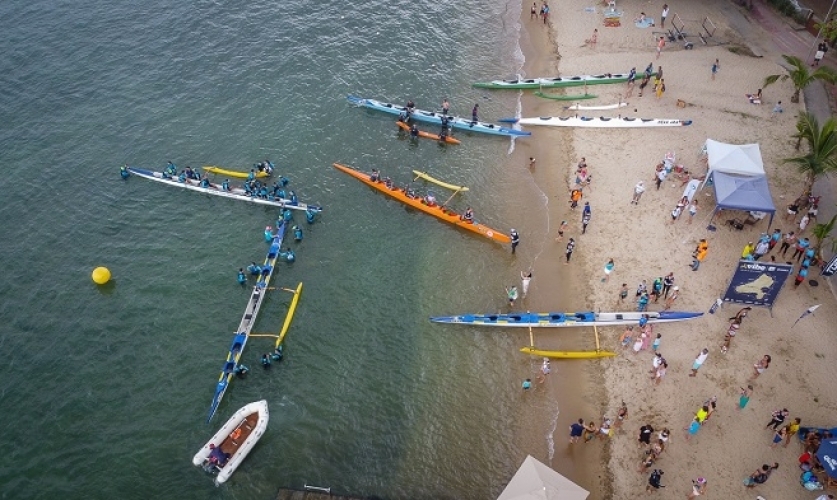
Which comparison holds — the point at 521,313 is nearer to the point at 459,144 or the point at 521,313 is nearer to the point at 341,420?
the point at 341,420

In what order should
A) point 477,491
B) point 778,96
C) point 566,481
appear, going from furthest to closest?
point 778,96
point 477,491
point 566,481

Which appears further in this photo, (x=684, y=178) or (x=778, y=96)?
(x=778, y=96)

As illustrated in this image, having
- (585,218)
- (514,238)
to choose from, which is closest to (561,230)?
(585,218)

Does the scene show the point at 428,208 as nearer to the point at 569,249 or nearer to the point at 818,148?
the point at 569,249

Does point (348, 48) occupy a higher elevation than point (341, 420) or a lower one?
higher

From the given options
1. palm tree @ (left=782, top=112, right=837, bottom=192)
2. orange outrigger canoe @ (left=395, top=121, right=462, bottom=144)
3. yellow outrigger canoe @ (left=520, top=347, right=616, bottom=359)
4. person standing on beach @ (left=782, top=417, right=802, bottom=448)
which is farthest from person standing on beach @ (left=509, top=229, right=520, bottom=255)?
person standing on beach @ (left=782, top=417, right=802, bottom=448)

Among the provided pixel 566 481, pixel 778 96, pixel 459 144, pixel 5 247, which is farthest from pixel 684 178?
pixel 5 247
